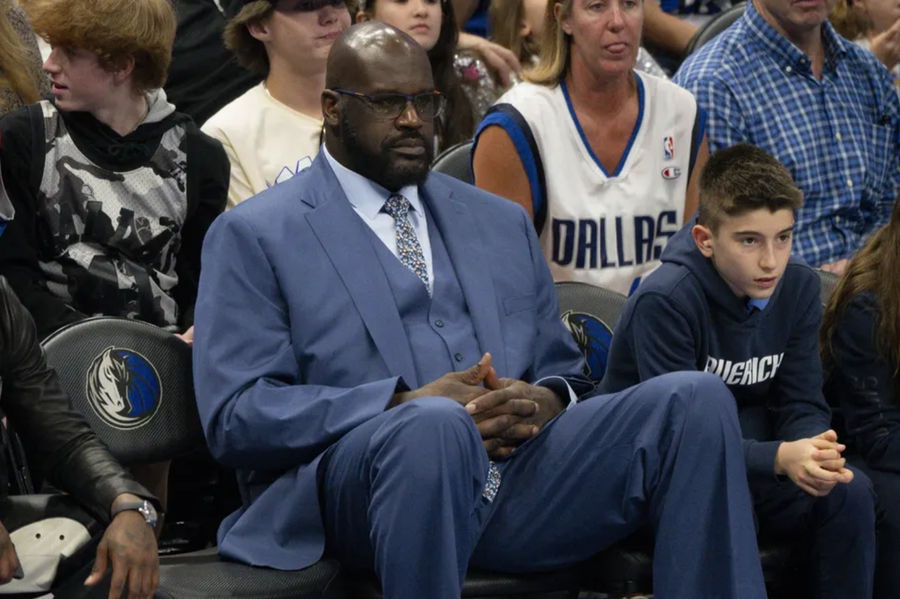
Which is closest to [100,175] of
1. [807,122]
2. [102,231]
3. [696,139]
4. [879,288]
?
[102,231]

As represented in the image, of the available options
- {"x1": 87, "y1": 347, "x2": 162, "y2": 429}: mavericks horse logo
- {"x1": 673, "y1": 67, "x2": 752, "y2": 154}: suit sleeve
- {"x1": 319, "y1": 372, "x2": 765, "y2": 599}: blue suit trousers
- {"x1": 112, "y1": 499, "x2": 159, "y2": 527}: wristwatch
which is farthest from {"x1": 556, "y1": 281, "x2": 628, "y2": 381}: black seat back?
{"x1": 112, "y1": 499, "x2": 159, "y2": 527}: wristwatch

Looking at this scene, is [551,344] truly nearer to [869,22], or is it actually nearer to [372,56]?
[372,56]

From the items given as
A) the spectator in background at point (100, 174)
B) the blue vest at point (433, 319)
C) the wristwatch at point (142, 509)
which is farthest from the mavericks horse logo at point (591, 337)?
the wristwatch at point (142, 509)

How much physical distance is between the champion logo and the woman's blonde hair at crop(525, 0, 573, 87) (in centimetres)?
42

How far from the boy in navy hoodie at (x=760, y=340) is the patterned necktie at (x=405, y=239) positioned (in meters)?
0.54

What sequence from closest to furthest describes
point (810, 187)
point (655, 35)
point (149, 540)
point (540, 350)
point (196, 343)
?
point (149, 540)
point (196, 343)
point (540, 350)
point (810, 187)
point (655, 35)

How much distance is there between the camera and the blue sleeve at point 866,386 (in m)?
4.67

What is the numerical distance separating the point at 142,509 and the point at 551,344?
45.2 inches

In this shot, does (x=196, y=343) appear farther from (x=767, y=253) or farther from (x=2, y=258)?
(x=767, y=253)

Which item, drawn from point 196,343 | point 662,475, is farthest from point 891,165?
point 196,343

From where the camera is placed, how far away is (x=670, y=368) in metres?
4.29

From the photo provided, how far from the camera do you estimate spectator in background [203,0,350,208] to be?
204 inches

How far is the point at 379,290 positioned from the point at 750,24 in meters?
2.30

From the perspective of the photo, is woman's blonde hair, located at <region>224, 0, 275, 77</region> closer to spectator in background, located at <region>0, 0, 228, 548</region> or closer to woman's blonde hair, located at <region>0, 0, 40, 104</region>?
spectator in background, located at <region>0, 0, 228, 548</region>
